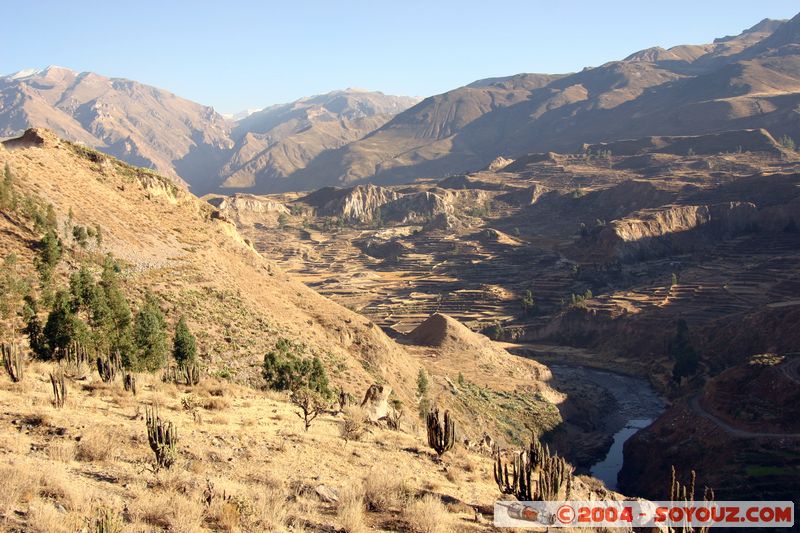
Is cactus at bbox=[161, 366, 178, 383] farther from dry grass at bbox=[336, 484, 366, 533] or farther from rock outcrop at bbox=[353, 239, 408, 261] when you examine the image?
rock outcrop at bbox=[353, 239, 408, 261]

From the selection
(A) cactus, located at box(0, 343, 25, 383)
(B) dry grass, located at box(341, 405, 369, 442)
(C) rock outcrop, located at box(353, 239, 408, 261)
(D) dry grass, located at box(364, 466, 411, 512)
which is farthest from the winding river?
(C) rock outcrop, located at box(353, 239, 408, 261)

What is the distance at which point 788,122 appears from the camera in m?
199

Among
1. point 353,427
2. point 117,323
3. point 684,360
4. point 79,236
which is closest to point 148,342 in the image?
point 117,323

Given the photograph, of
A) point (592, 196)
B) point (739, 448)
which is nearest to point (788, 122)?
point (592, 196)

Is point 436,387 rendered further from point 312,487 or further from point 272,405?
point 312,487

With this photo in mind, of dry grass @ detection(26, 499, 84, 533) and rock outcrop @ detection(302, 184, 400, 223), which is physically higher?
rock outcrop @ detection(302, 184, 400, 223)

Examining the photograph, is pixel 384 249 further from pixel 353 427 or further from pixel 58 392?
pixel 58 392

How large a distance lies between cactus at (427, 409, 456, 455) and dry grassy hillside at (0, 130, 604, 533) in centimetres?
57

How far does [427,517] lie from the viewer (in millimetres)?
11695

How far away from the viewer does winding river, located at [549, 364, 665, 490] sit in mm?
49094

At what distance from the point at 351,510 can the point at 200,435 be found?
17.9ft

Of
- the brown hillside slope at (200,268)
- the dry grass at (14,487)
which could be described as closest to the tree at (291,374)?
the brown hillside slope at (200,268)

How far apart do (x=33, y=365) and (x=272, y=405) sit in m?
8.19

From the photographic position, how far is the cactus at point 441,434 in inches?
699
